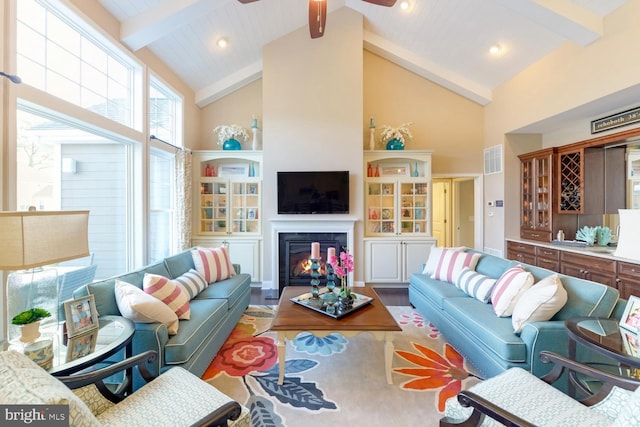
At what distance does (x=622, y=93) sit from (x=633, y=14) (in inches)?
28.6

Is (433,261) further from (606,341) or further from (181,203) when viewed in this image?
(181,203)

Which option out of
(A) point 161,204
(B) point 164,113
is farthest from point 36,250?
(B) point 164,113

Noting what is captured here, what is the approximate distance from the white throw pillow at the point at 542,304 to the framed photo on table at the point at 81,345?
275cm

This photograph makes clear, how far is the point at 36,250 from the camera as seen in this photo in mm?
1356

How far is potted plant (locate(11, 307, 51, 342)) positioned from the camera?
1393 mm

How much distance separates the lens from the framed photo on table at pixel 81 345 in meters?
1.50

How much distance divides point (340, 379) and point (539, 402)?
4.36ft

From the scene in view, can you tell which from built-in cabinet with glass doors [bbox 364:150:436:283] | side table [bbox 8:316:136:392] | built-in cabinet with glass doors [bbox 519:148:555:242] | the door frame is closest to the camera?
side table [bbox 8:316:136:392]

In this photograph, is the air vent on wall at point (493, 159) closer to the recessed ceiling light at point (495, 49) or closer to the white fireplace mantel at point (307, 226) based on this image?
the recessed ceiling light at point (495, 49)

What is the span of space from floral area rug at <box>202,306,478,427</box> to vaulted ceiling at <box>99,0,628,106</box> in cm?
362

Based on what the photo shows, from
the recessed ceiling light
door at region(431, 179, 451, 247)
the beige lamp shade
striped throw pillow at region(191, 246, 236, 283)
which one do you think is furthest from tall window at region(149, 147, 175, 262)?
door at region(431, 179, 451, 247)

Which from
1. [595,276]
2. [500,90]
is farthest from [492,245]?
[500,90]

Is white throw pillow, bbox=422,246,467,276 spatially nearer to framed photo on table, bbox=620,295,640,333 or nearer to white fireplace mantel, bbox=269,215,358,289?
white fireplace mantel, bbox=269,215,358,289

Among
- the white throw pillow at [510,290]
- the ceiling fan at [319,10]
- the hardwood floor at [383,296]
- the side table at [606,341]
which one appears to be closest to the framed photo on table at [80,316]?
the hardwood floor at [383,296]
